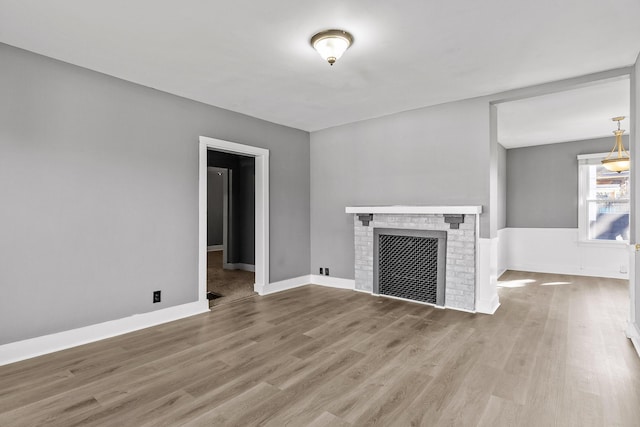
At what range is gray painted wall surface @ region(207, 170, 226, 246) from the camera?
35.4 ft

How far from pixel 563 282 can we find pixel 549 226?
137 cm

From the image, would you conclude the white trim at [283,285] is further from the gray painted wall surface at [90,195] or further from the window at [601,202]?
the window at [601,202]

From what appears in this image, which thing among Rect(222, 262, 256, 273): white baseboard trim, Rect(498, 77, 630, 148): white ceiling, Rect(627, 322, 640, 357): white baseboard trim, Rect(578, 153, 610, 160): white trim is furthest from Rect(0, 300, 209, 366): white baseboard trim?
Rect(578, 153, 610, 160): white trim

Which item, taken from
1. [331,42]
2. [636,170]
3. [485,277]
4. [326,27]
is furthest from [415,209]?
[326,27]

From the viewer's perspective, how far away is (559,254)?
6301 mm

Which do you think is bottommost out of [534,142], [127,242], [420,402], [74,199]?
[420,402]

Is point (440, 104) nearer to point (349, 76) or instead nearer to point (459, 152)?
point (459, 152)

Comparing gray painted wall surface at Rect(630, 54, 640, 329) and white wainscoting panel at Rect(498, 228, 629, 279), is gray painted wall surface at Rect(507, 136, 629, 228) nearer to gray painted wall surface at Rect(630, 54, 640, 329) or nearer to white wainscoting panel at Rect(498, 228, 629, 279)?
white wainscoting panel at Rect(498, 228, 629, 279)

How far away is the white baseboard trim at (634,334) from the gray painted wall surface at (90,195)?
14.0ft

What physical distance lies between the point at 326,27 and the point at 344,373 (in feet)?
8.32

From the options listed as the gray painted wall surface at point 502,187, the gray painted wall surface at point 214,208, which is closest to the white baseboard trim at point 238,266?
the gray painted wall surface at point 214,208

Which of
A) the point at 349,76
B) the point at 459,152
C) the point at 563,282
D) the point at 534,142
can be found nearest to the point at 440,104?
the point at 459,152

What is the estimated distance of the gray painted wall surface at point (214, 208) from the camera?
10.8 m

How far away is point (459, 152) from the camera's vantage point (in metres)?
4.07
